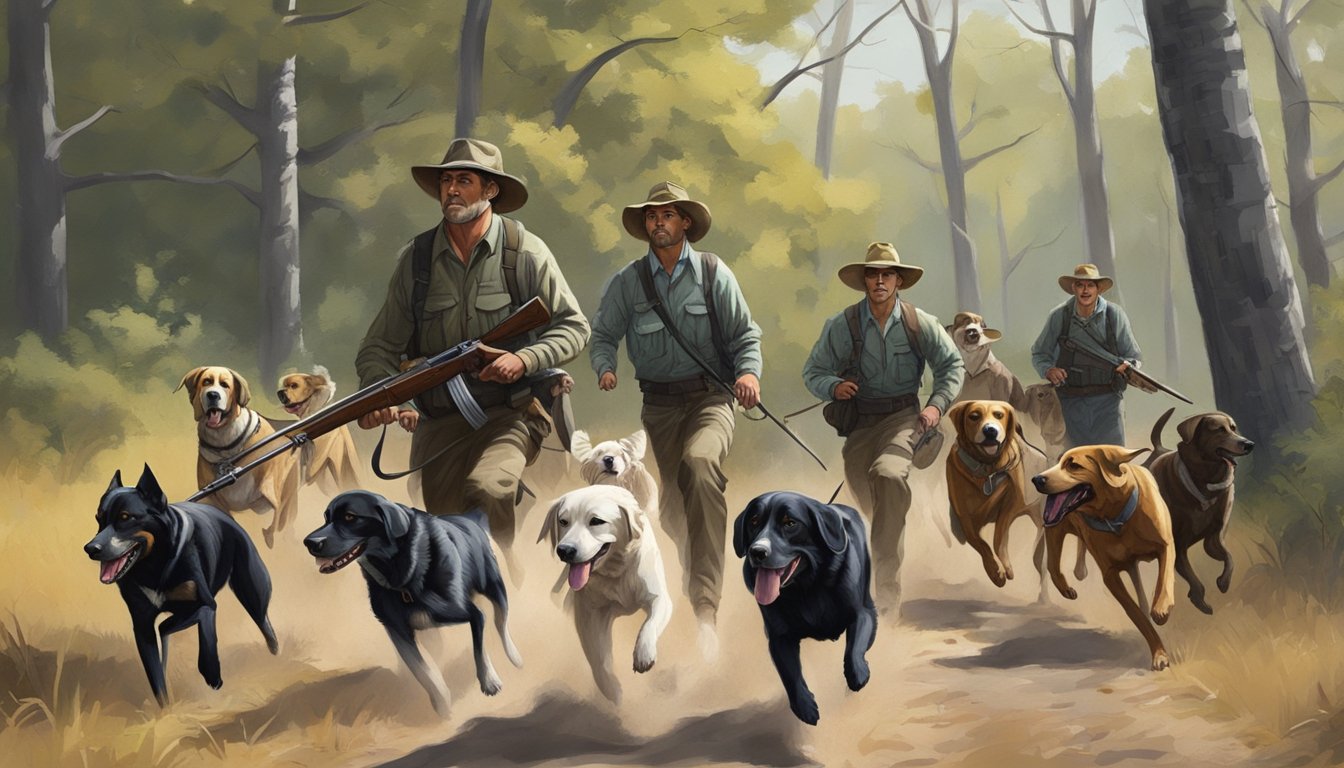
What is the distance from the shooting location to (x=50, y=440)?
13.5m

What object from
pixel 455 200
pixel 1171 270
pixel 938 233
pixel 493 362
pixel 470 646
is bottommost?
pixel 470 646

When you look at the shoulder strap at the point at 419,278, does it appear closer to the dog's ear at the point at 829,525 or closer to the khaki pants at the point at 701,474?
the khaki pants at the point at 701,474

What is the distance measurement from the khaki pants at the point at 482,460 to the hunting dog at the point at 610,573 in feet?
0.94

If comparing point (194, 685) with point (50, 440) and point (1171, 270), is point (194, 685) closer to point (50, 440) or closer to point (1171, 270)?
point (50, 440)

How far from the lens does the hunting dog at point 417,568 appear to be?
6418 millimetres

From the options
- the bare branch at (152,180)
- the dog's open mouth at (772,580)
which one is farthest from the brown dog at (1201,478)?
the bare branch at (152,180)

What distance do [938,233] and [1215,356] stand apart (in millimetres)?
30098

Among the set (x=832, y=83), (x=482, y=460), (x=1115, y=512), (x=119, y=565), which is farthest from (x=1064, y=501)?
(x=832, y=83)

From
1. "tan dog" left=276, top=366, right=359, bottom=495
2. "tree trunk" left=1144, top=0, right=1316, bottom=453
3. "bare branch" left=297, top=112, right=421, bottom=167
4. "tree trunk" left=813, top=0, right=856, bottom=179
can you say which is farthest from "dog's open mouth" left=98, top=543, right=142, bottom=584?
"tree trunk" left=813, top=0, right=856, bottom=179

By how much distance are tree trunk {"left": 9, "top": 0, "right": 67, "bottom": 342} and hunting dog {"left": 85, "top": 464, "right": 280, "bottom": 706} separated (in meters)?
10.2

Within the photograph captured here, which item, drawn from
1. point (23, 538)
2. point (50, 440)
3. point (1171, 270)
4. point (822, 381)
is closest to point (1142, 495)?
point (822, 381)

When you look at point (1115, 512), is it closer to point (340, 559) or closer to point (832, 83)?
point (340, 559)

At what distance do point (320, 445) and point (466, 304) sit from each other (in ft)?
11.4

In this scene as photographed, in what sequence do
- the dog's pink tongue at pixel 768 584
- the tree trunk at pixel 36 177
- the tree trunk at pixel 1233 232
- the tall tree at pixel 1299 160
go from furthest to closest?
the tall tree at pixel 1299 160, the tree trunk at pixel 36 177, the tree trunk at pixel 1233 232, the dog's pink tongue at pixel 768 584
